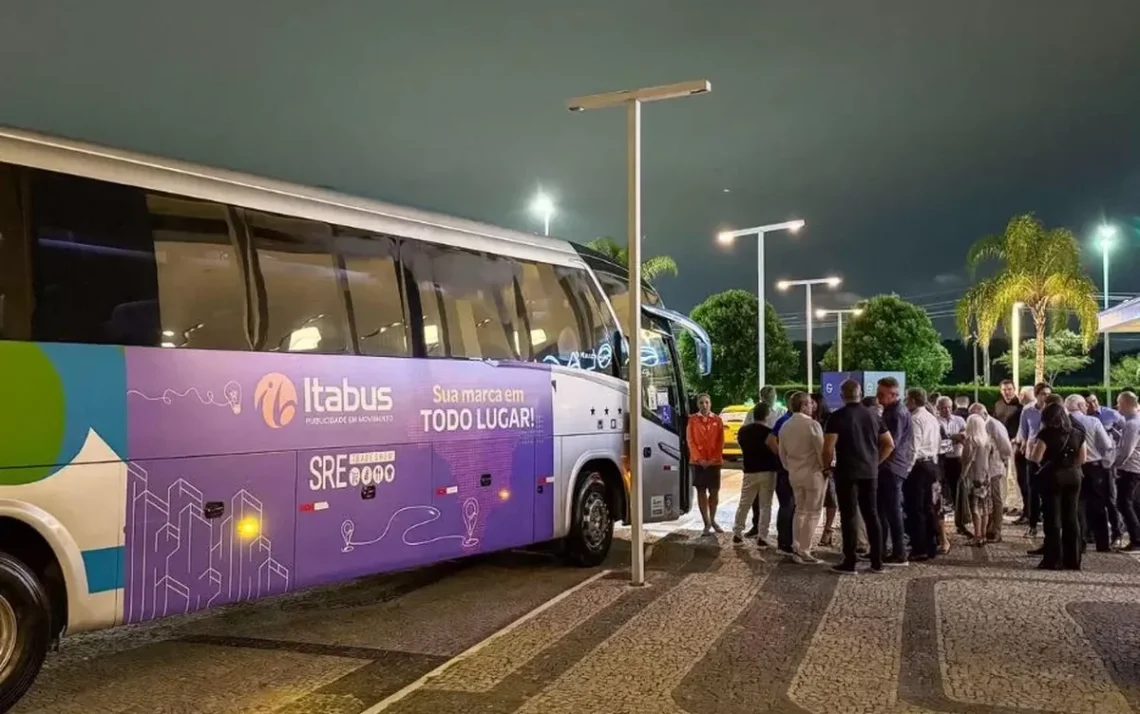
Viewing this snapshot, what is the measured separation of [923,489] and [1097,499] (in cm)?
227

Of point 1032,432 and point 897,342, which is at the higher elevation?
point 897,342

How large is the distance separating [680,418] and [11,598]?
324 inches

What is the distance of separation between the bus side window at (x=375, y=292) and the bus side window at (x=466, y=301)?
0.77 feet

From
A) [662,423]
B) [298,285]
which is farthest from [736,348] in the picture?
[298,285]

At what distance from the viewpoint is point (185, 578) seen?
20.6 feet

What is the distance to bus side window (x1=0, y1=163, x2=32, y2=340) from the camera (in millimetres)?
5496

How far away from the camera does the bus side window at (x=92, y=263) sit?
5695 millimetres

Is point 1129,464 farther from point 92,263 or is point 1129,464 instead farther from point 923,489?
point 92,263

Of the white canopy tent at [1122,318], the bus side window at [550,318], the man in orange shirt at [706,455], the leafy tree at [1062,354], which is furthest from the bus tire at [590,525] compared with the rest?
the leafy tree at [1062,354]

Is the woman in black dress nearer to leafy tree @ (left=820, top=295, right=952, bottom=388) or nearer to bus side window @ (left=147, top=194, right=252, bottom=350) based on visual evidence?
bus side window @ (left=147, top=194, right=252, bottom=350)

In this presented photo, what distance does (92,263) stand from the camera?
5.94 m

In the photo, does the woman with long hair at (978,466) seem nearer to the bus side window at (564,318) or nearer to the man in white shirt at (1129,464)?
the man in white shirt at (1129,464)

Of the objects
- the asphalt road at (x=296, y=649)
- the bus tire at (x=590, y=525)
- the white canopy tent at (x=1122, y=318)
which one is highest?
the white canopy tent at (x=1122, y=318)

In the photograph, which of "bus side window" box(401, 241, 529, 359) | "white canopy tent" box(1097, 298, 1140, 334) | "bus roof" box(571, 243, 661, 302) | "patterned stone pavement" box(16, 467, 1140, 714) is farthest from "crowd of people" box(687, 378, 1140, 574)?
"white canopy tent" box(1097, 298, 1140, 334)
